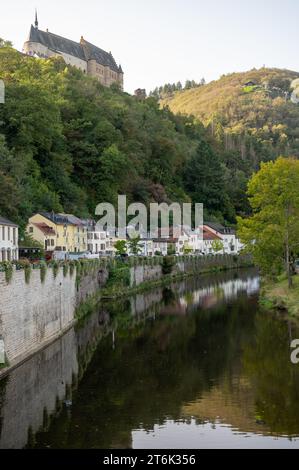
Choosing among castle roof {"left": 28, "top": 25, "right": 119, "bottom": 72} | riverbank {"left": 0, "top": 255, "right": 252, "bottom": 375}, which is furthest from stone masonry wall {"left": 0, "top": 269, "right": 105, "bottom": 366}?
castle roof {"left": 28, "top": 25, "right": 119, "bottom": 72}

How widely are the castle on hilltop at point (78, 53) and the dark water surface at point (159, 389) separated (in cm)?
10155

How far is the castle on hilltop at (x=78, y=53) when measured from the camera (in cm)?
12912

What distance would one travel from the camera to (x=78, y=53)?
145625 millimetres

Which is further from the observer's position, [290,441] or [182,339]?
[182,339]

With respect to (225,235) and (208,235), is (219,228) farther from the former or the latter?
(208,235)

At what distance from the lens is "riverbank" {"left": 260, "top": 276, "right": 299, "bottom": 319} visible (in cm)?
3977

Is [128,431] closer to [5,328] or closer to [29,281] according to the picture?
[5,328]

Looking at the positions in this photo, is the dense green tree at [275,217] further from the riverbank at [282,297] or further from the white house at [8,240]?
the white house at [8,240]

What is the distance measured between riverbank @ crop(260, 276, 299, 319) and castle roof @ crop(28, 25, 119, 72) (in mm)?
97555

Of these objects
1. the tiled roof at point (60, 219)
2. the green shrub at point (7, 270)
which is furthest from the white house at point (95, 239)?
the green shrub at point (7, 270)
